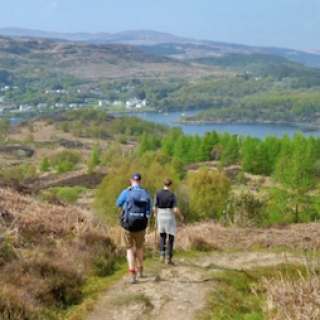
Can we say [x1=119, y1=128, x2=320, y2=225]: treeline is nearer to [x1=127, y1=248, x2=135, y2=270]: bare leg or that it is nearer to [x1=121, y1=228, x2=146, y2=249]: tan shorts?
[x1=121, y1=228, x2=146, y2=249]: tan shorts

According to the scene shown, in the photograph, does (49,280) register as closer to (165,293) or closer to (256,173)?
(165,293)

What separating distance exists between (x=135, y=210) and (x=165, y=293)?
1.35 meters

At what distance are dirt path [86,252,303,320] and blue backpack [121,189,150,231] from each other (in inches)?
36.8

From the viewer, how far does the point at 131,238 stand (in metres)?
7.55

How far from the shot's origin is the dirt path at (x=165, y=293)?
244 inches

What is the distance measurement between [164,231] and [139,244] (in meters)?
1.03

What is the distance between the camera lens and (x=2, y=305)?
5.48 meters

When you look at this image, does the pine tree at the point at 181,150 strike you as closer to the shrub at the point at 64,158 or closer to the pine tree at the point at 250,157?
the pine tree at the point at 250,157

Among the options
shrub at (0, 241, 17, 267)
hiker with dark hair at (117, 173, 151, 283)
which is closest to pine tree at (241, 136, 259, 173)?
hiker with dark hair at (117, 173, 151, 283)

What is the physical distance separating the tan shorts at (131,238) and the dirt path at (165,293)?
22.6 inches

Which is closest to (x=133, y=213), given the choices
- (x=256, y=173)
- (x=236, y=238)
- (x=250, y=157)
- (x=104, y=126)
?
(x=236, y=238)

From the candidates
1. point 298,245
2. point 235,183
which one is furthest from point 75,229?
point 235,183

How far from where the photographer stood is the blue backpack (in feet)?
23.8

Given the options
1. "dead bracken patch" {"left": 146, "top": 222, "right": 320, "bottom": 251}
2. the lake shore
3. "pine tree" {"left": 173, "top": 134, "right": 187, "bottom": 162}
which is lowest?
the lake shore
